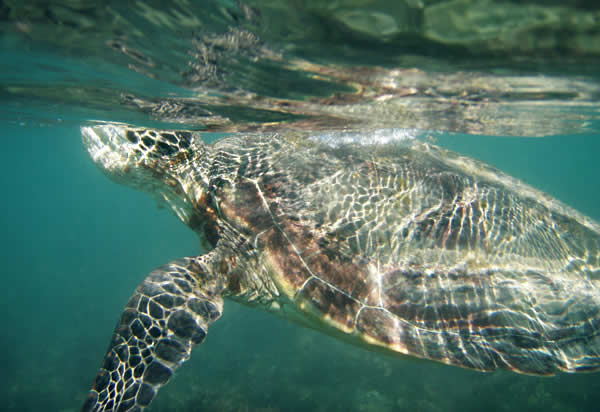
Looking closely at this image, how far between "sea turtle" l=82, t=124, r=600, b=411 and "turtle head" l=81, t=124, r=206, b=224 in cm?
26

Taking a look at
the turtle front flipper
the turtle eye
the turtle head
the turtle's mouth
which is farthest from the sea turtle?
the turtle's mouth

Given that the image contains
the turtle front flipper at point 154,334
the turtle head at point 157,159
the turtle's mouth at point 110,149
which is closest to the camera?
the turtle front flipper at point 154,334

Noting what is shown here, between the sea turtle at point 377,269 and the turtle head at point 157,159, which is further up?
the turtle head at point 157,159

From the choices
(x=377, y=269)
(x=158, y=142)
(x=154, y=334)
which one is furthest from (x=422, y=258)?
(x=158, y=142)

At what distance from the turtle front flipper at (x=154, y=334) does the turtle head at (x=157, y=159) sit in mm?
1582

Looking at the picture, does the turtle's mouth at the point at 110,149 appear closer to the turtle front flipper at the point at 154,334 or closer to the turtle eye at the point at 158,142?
the turtle eye at the point at 158,142

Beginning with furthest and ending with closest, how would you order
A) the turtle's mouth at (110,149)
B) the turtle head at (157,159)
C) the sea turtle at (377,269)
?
the turtle's mouth at (110,149)
the turtle head at (157,159)
the sea turtle at (377,269)

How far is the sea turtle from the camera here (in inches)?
120

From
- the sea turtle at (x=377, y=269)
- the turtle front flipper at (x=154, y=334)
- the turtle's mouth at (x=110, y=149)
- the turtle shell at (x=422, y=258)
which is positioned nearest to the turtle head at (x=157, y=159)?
the turtle's mouth at (x=110, y=149)

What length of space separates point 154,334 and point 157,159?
3.14 metres

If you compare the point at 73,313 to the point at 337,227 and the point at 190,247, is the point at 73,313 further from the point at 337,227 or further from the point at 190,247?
the point at 337,227

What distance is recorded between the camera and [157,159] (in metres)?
5.17

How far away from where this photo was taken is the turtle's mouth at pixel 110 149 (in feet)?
17.5

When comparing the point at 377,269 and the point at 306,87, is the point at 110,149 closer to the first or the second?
the point at 306,87
